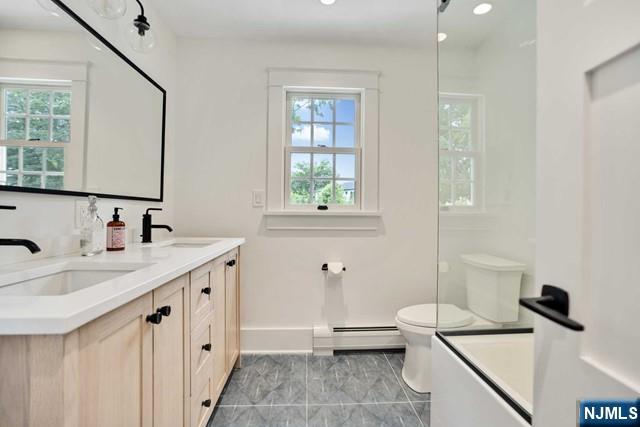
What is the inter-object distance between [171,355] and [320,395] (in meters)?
1.02

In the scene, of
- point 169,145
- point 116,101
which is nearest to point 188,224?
point 169,145

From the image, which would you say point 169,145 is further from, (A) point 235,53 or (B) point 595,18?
(B) point 595,18

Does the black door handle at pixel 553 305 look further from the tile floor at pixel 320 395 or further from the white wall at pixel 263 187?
the white wall at pixel 263 187

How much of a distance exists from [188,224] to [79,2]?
4.46 feet

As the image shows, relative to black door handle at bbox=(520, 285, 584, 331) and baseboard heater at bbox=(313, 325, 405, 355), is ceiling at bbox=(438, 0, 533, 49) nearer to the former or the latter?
black door handle at bbox=(520, 285, 584, 331)

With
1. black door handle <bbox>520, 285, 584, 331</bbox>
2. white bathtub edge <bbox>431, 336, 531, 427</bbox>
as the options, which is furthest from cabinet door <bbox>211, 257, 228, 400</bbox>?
black door handle <bbox>520, 285, 584, 331</bbox>

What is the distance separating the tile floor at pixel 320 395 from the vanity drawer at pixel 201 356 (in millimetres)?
357

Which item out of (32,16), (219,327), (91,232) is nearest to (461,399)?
(219,327)

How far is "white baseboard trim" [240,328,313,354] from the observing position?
207cm

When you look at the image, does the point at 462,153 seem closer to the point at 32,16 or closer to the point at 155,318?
the point at 155,318

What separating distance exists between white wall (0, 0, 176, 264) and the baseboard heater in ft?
4.61

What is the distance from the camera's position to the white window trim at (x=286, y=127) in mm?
2117

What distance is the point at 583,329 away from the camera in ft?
1.38

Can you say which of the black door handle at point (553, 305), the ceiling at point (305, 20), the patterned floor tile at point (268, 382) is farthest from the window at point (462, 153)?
the patterned floor tile at point (268, 382)
